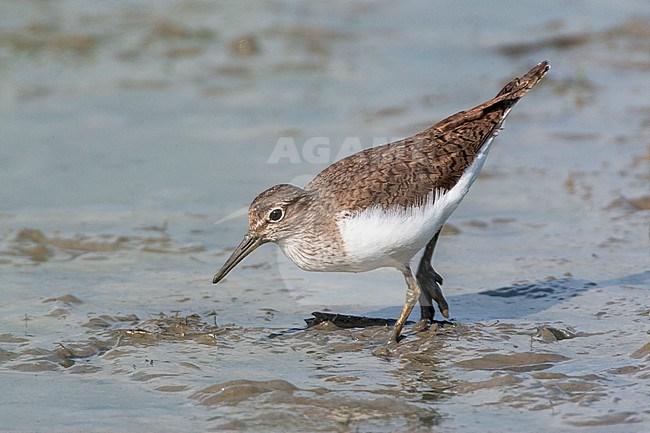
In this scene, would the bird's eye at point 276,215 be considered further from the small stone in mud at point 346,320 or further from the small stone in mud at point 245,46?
the small stone in mud at point 245,46

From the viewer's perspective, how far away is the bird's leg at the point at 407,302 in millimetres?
6820

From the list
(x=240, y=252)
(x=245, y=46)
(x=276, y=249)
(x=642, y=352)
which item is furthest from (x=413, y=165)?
(x=245, y=46)

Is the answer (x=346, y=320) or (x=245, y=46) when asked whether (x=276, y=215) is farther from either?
(x=245, y=46)

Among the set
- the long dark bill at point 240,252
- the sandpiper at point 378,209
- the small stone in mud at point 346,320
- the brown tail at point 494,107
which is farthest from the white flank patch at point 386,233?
the brown tail at point 494,107

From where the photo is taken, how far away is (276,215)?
6941 millimetres

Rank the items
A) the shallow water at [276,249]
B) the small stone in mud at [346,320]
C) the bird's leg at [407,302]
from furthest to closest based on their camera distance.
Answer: the small stone in mud at [346,320] → the bird's leg at [407,302] → the shallow water at [276,249]

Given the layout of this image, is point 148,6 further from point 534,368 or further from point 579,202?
point 534,368

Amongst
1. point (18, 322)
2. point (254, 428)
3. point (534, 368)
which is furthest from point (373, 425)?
point (18, 322)

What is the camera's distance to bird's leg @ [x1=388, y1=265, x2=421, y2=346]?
22.4 feet

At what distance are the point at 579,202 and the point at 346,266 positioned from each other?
3485 mm

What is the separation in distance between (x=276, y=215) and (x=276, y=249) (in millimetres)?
1919

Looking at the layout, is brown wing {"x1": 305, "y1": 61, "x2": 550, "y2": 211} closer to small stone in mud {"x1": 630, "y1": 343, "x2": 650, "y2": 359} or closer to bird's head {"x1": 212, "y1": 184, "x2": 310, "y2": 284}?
bird's head {"x1": 212, "y1": 184, "x2": 310, "y2": 284}


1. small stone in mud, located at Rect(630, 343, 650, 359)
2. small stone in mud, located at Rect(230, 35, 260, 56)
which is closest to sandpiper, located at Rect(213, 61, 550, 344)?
small stone in mud, located at Rect(630, 343, 650, 359)

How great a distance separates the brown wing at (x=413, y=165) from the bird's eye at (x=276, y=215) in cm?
30
